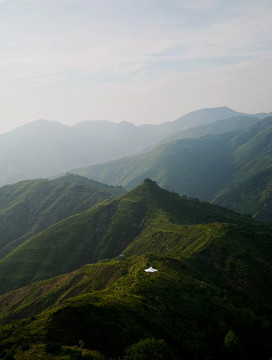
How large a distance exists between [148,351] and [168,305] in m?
21.9

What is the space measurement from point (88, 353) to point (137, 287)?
3065 centimetres

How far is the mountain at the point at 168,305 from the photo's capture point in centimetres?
4241

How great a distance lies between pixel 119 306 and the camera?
5231 centimetres

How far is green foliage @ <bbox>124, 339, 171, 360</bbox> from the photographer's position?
125 ft

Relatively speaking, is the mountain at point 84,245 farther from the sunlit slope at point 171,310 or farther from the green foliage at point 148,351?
the green foliage at point 148,351

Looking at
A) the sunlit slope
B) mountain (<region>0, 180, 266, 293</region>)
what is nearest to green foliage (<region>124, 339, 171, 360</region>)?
the sunlit slope

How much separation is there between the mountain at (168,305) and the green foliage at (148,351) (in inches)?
79.0

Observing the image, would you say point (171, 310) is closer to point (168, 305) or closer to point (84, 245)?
point (168, 305)

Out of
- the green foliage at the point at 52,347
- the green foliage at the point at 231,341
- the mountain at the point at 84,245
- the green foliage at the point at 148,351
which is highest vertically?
the green foliage at the point at 52,347

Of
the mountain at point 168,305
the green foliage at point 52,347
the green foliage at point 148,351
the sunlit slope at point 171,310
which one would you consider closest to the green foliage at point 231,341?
the mountain at point 168,305

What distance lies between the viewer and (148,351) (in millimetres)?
39156

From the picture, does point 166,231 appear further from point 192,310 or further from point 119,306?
point 119,306

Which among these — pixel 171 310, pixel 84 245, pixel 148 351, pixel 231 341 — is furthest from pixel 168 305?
pixel 84 245

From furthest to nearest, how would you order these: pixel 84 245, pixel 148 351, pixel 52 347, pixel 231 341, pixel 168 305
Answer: pixel 84 245 → pixel 168 305 → pixel 231 341 → pixel 148 351 → pixel 52 347
